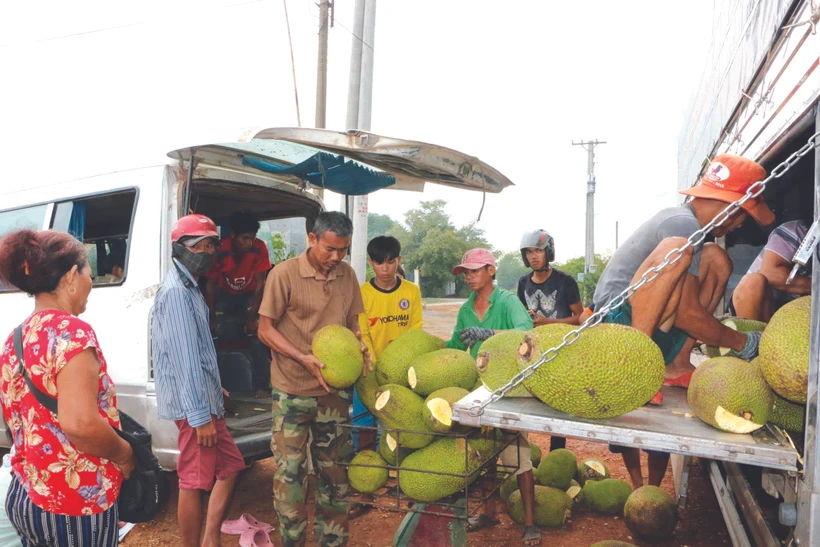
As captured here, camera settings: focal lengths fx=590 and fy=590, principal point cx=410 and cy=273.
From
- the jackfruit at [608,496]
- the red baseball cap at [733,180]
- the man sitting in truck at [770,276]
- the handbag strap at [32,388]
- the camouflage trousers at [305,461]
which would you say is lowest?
the jackfruit at [608,496]

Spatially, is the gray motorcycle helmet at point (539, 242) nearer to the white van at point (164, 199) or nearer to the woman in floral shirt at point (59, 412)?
the white van at point (164, 199)

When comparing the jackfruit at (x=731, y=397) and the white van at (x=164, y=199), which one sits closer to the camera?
the jackfruit at (x=731, y=397)

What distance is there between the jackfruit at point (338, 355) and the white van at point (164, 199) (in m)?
0.92

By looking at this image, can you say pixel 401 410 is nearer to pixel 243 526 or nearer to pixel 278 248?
pixel 243 526

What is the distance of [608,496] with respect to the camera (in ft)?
12.9

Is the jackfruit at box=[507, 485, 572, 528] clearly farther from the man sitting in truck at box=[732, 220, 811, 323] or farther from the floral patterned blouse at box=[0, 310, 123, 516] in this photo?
the floral patterned blouse at box=[0, 310, 123, 516]

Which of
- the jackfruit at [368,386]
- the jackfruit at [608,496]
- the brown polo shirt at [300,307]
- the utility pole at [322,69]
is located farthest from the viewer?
the utility pole at [322,69]

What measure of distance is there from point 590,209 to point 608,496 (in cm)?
2741

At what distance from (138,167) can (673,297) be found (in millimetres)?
3052

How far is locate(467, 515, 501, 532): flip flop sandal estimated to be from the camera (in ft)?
12.2

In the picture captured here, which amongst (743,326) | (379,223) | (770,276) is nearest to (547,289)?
(770,276)

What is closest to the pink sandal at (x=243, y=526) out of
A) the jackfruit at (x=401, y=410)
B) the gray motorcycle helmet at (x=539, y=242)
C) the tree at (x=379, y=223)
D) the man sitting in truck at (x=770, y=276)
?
the jackfruit at (x=401, y=410)

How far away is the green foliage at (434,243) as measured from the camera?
132 feet

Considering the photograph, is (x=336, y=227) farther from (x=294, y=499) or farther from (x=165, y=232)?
(x=294, y=499)
